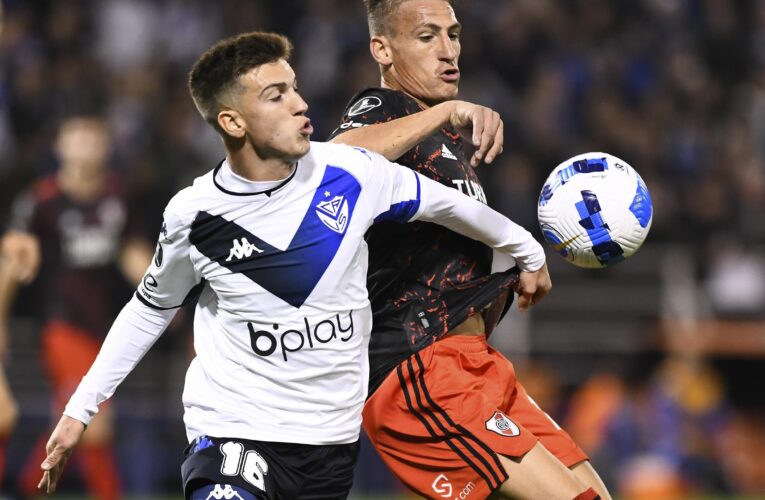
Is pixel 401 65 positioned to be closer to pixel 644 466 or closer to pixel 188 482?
pixel 188 482

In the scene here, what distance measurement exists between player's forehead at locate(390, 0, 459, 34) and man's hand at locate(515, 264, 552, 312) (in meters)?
1.00

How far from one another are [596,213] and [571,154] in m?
8.70

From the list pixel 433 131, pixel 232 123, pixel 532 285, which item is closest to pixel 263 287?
pixel 232 123

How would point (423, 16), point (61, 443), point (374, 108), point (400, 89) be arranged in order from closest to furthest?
point (61, 443)
point (374, 108)
point (423, 16)
point (400, 89)

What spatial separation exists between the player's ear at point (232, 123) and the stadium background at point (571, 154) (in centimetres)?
642

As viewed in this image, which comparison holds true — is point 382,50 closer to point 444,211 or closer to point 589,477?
point 444,211

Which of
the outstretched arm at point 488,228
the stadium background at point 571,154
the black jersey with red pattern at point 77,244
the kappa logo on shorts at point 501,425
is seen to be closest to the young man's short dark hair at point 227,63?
the outstretched arm at point 488,228

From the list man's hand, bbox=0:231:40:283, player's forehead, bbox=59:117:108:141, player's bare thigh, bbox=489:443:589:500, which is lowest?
player's forehead, bbox=59:117:108:141

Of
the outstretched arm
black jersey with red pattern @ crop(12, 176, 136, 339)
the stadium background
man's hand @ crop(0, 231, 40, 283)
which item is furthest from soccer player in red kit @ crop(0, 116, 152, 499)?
the outstretched arm

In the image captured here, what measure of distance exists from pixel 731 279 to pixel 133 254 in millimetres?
6406

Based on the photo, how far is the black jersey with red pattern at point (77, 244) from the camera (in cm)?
884

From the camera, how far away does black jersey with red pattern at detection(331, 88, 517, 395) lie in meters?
4.58

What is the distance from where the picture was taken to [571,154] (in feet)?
43.3

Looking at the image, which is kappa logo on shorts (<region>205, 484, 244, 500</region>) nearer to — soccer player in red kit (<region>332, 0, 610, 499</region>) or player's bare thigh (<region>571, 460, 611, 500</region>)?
soccer player in red kit (<region>332, 0, 610, 499</region>)
